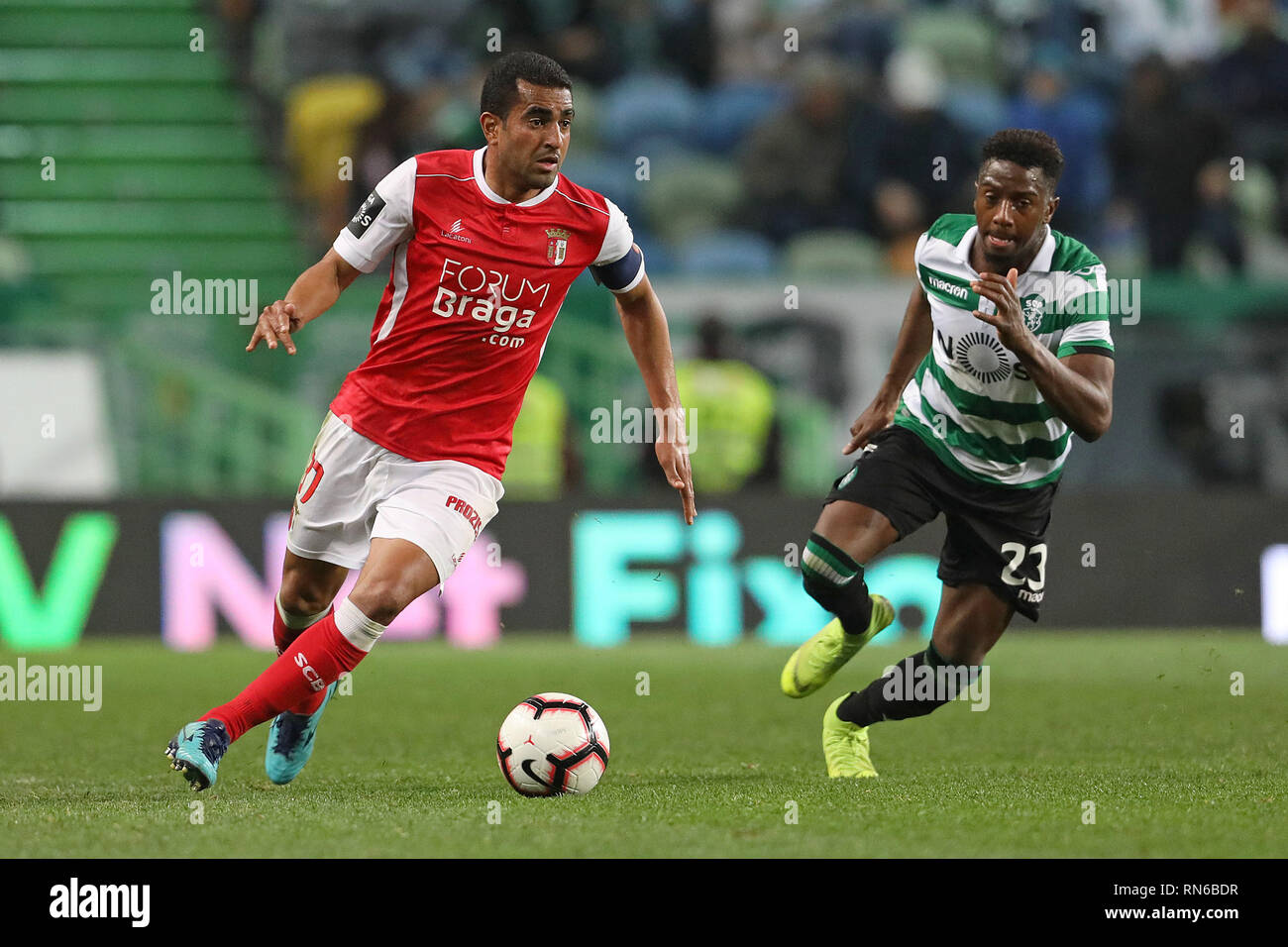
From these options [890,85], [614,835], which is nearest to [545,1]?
[890,85]

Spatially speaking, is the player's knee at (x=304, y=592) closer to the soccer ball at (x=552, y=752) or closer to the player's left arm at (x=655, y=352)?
the soccer ball at (x=552, y=752)

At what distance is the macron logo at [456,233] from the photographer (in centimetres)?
573

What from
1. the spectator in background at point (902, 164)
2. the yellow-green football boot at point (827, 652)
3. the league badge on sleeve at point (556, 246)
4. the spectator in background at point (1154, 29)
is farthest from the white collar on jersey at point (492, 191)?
the spectator in background at point (1154, 29)

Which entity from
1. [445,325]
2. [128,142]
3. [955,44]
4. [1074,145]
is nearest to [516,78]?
[445,325]

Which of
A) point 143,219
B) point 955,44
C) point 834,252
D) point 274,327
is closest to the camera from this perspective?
point 274,327

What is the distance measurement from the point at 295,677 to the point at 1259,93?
12466 millimetres

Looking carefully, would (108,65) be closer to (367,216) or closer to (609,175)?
(609,175)

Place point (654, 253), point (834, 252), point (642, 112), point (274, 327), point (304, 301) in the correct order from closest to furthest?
point (274, 327) → point (304, 301) → point (834, 252) → point (654, 253) → point (642, 112)

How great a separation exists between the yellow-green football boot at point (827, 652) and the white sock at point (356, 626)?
1.77m

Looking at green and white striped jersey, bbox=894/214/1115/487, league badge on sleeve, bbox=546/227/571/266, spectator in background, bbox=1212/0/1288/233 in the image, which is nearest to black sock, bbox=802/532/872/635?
green and white striped jersey, bbox=894/214/1115/487

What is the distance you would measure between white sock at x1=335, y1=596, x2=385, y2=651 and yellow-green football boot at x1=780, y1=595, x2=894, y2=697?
1773 millimetres

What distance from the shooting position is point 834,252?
14.4 metres

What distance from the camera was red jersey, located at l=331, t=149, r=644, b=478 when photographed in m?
5.73

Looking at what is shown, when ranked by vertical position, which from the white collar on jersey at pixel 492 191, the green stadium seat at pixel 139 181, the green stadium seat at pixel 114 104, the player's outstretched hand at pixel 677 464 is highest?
the green stadium seat at pixel 114 104
